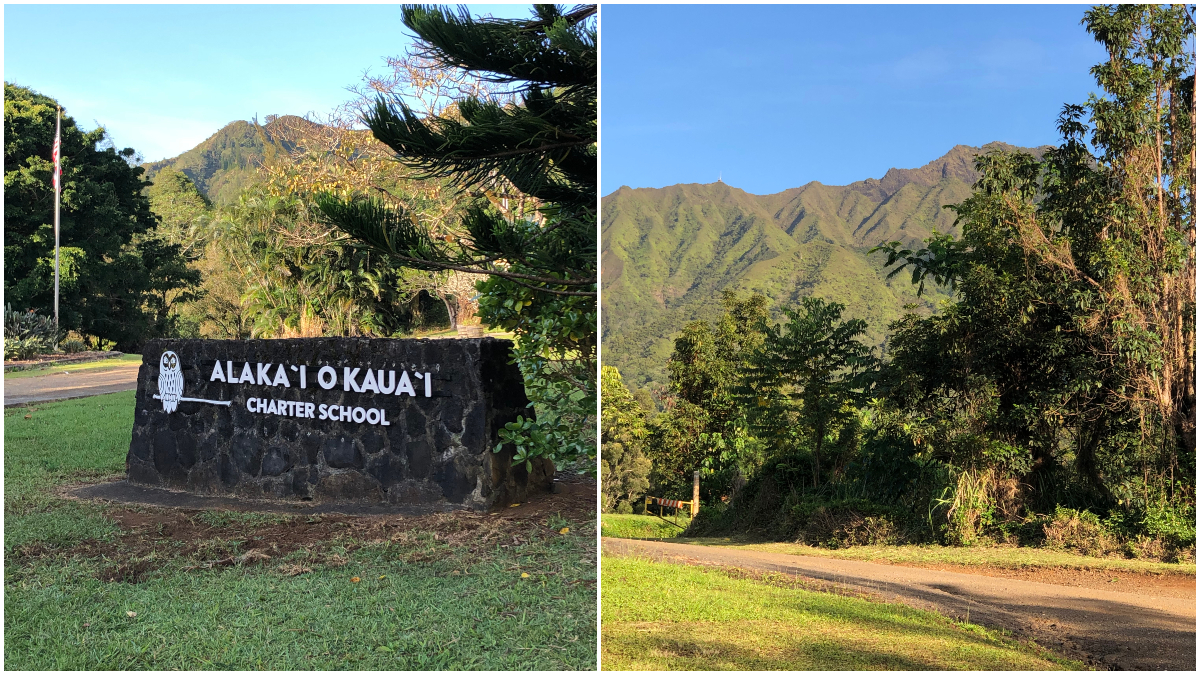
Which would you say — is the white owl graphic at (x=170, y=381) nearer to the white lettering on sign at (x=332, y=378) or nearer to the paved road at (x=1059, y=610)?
the white lettering on sign at (x=332, y=378)

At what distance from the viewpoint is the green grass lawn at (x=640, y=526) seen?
802 cm

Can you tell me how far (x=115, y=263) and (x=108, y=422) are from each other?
11968 mm

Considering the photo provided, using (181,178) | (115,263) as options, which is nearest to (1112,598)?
(115,263)

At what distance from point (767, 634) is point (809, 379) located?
10.7 meters

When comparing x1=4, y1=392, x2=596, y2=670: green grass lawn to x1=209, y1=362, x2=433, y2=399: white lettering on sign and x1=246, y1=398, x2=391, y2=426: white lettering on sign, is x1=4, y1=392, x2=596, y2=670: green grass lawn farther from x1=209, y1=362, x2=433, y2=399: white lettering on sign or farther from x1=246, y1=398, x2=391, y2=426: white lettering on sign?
x1=209, y1=362, x2=433, y2=399: white lettering on sign

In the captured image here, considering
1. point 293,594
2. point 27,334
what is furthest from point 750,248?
point 293,594

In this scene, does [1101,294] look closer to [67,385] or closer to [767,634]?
[767,634]

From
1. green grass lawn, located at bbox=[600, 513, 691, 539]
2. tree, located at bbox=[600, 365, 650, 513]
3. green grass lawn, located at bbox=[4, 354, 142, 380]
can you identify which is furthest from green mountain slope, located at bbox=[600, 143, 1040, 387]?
green grass lawn, located at bbox=[4, 354, 142, 380]

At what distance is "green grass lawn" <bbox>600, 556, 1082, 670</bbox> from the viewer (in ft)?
10.00

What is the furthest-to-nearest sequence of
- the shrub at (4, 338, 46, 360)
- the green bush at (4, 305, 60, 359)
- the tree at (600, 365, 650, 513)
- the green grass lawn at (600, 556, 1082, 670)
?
the green bush at (4, 305, 60, 359)
the shrub at (4, 338, 46, 360)
the tree at (600, 365, 650, 513)
the green grass lawn at (600, 556, 1082, 670)

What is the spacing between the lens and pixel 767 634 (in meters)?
3.27

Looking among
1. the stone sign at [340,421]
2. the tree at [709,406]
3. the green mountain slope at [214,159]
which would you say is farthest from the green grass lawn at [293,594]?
the green mountain slope at [214,159]

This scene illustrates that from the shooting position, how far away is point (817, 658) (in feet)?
10.1

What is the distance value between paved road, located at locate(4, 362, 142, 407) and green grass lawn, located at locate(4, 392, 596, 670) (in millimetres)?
7515
